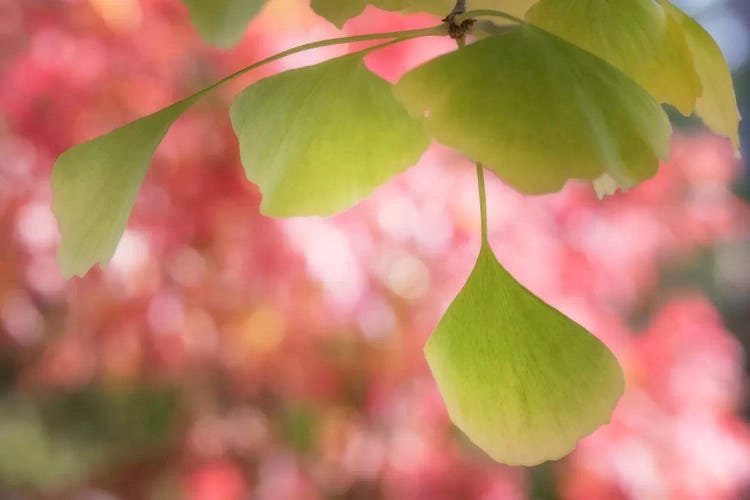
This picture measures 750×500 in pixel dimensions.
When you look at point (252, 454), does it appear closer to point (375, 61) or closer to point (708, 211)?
point (375, 61)

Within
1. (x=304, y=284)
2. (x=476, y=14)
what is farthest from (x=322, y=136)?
(x=304, y=284)

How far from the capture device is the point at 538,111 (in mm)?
134

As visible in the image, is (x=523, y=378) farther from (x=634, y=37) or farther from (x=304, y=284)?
(x=304, y=284)

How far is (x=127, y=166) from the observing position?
0.17m

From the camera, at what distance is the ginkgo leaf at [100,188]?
0.17 metres

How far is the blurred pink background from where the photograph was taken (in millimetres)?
915

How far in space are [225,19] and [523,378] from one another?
0.10 m

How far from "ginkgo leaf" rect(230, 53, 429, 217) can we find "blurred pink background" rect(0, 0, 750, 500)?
0.64 metres

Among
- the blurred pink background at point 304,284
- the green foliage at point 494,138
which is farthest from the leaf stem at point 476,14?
the blurred pink background at point 304,284

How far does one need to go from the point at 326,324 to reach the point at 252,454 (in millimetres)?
394

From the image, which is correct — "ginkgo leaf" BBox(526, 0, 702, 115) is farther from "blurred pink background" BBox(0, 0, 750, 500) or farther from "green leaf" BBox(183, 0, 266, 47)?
"blurred pink background" BBox(0, 0, 750, 500)

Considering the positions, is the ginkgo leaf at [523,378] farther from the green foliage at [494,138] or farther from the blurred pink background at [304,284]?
the blurred pink background at [304,284]

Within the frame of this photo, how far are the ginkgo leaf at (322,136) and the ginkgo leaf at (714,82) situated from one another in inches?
2.9

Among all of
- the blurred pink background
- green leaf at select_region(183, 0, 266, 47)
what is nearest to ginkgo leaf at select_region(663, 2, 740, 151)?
green leaf at select_region(183, 0, 266, 47)
